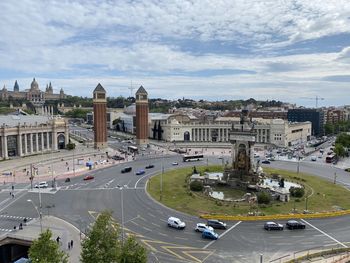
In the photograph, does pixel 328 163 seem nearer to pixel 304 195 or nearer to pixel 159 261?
pixel 304 195

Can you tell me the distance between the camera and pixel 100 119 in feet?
497

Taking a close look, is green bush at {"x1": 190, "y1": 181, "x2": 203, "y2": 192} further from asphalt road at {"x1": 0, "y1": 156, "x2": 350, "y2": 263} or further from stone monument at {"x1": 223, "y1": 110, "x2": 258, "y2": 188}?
stone monument at {"x1": 223, "y1": 110, "x2": 258, "y2": 188}

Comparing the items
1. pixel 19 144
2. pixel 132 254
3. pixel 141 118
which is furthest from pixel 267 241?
pixel 141 118

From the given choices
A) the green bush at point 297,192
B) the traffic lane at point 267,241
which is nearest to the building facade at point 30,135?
the green bush at point 297,192

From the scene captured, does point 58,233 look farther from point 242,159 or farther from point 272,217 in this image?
point 242,159

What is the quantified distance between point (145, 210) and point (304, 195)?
32.9m

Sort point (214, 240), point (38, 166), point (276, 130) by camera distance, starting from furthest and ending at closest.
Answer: point (276, 130) < point (38, 166) < point (214, 240)

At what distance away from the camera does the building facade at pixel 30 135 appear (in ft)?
401

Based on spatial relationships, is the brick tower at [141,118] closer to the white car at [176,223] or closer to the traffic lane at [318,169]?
the traffic lane at [318,169]

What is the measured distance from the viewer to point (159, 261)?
4406 cm

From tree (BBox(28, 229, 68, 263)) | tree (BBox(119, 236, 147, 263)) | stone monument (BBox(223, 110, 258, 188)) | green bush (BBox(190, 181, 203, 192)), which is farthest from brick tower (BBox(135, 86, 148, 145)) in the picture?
tree (BBox(119, 236, 147, 263))

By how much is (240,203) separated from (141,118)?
102 m

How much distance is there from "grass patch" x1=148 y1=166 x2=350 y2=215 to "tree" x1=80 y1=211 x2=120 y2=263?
27.4 metres

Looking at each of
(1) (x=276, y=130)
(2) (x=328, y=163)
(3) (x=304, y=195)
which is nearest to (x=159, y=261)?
(3) (x=304, y=195)
